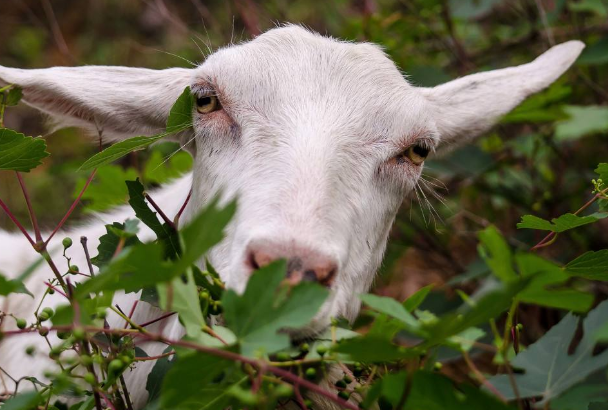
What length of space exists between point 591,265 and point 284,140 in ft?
4.02

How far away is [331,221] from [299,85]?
776mm

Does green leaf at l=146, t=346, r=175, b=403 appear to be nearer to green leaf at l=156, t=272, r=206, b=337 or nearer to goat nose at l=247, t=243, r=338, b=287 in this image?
goat nose at l=247, t=243, r=338, b=287

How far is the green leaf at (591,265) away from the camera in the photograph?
2240 mm

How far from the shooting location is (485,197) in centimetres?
627

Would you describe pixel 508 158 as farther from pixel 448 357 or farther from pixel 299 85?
pixel 299 85

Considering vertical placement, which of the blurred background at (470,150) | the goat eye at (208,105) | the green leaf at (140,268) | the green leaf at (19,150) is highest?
the green leaf at (19,150)

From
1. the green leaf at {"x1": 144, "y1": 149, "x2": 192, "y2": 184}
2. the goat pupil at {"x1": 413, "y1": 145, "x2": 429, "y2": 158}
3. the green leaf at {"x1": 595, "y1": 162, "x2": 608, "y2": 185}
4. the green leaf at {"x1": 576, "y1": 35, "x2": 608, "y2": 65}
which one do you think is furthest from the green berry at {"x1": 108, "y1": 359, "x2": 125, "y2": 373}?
the green leaf at {"x1": 576, "y1": 35, "x2": 608, "y2": 65}

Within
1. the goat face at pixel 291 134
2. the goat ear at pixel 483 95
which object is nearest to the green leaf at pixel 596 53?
the goat ear at pixel 483 95

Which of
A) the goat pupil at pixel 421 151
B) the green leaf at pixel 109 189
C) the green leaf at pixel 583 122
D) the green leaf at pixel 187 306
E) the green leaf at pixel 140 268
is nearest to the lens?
the green leaf at pixel 140 268

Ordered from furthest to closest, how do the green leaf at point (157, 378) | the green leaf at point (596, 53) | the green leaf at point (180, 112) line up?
the green leaf at point (596, 53) → the green leaf at point (180, 112) → the green leaf at point (157, 378)

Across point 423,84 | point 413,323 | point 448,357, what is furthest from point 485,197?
point 413,323

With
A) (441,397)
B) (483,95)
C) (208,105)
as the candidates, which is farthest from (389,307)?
(483,95)

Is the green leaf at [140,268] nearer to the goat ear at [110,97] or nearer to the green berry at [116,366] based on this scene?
the green berry at [116,366]

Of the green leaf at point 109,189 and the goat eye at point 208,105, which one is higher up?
the goat eye at point 208,105
